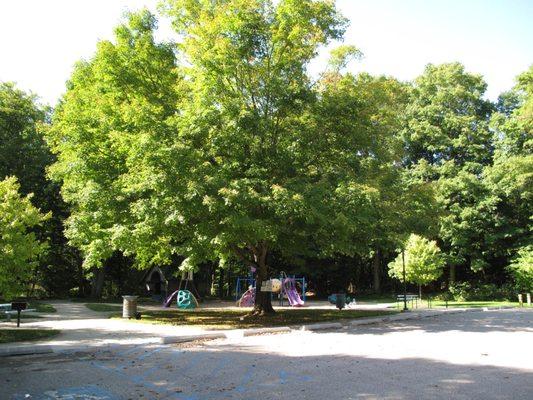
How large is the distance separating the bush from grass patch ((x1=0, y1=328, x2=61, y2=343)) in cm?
3248

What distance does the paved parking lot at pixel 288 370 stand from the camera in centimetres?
711

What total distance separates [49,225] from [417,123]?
3531 cm

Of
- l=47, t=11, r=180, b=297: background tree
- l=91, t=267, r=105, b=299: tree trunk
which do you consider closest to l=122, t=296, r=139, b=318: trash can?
l=47, t=11, r=180, b=297: background tree

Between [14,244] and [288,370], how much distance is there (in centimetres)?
847

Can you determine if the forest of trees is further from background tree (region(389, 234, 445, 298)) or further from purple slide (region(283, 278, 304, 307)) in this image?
purple slide (region(283, 278, 304, 307))

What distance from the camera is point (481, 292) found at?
38.4m

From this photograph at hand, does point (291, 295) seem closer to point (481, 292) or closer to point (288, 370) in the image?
point (481, 292)

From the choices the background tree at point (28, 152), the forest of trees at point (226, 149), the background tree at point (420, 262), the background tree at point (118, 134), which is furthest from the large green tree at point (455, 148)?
the background tree at point (28, 152)

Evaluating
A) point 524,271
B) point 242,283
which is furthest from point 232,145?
point 242,283

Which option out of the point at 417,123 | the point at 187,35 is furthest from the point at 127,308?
the point at 417,123

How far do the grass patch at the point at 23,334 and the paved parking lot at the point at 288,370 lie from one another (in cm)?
265

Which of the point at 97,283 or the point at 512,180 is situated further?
the point at 97,283

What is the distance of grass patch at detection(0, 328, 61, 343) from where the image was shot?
1272cm

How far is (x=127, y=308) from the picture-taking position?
19719 millimetres
